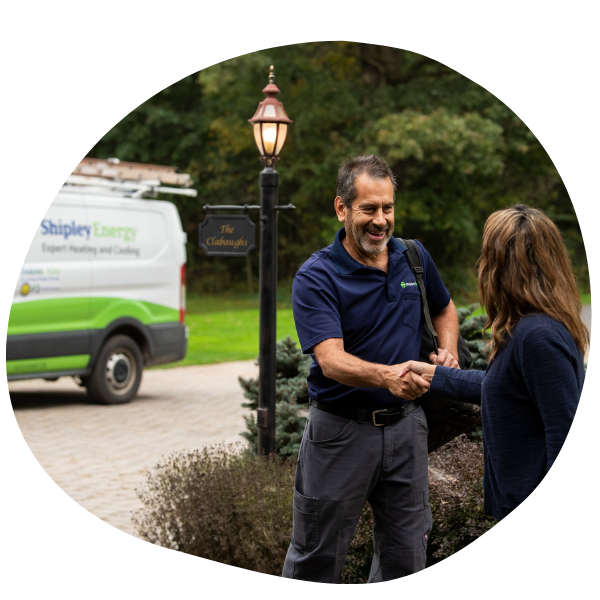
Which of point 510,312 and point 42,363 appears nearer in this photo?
point 510,312

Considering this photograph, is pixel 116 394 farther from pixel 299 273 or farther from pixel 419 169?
pixel 419 169

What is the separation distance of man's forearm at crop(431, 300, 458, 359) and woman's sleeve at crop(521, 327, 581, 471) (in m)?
0.87

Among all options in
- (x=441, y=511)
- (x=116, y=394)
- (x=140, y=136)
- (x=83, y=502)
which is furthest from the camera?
(x=140, y=136)

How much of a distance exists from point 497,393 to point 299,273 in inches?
38.2

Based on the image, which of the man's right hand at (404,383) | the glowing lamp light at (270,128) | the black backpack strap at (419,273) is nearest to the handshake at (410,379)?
the man's right hand at (404,383)

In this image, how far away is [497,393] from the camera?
2879mm

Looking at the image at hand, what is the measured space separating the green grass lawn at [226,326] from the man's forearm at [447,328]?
23.4ft

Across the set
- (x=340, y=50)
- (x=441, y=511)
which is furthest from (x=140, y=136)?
(x=441, y=511)

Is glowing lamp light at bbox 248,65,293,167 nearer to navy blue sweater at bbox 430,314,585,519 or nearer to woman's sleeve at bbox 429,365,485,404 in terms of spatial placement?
woman's sleeve at bbox 429,365,485,404

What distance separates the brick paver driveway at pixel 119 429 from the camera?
6887mm

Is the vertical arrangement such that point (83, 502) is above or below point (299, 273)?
below

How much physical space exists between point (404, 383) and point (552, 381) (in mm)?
698

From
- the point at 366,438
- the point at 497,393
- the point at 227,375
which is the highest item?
the point at 497,393

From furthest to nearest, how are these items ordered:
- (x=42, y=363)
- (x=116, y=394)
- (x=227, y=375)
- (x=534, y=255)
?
1. (x=227, y=375)
2. (x=116, y=394)
3. (x=42, y=363)
4. (x=534, y=255)
